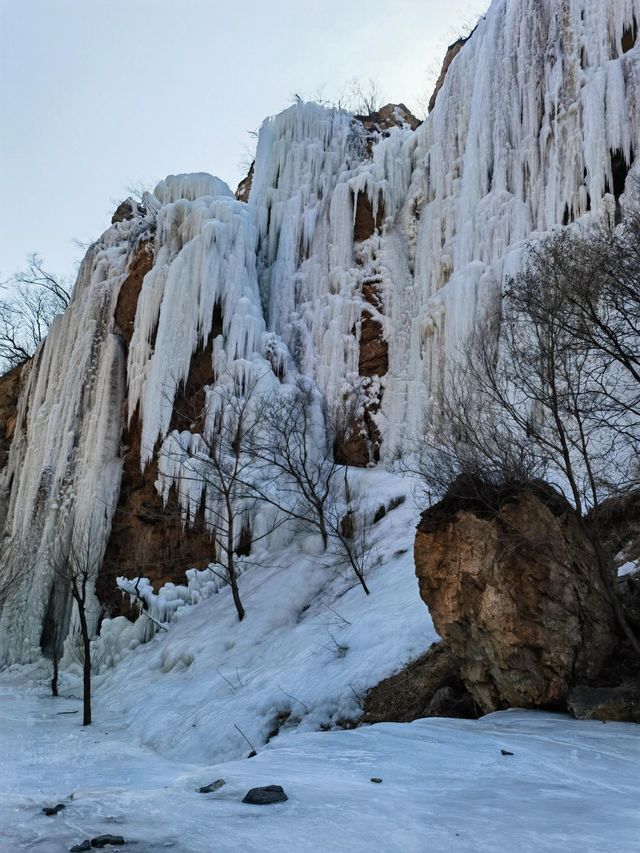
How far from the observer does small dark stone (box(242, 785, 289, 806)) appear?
11.4 feet

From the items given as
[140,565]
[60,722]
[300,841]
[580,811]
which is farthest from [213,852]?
[140,565]

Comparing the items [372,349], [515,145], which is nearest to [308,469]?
[372,349]

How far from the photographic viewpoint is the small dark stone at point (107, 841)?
2.77 m

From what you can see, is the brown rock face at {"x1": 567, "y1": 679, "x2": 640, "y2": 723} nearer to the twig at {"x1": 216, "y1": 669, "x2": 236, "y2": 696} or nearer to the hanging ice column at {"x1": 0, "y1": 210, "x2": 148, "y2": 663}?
the twig at {"x1": 216, "y1": 669, "x2": 236, "y2": 696}

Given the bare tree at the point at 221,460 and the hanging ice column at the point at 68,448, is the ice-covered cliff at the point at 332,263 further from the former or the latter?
the bare tree at the point at 221,460

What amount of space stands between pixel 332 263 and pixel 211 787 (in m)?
A: 18.6

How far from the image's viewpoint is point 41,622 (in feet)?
65.5

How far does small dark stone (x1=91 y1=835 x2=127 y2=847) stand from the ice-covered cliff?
14451 millimetres

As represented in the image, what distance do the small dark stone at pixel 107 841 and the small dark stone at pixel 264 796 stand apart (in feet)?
2.72

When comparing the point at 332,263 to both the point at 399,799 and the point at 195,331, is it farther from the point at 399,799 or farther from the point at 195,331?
the point at 399,799

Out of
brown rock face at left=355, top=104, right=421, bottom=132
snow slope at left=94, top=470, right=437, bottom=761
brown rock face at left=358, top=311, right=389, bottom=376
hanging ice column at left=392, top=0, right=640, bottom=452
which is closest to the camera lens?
snow slope at left=94, top=470, right=437, bottom=761

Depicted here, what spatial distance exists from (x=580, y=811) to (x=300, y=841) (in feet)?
4.86

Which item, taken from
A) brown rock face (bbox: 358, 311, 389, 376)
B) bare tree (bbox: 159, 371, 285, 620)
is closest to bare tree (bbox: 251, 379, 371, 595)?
bare tree (bbox: 159, 371, 285, 620)

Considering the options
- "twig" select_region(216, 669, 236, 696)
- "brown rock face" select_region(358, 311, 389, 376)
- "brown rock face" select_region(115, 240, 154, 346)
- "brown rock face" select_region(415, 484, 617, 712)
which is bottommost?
"twig" select_region(216, 669, 236, 696)
